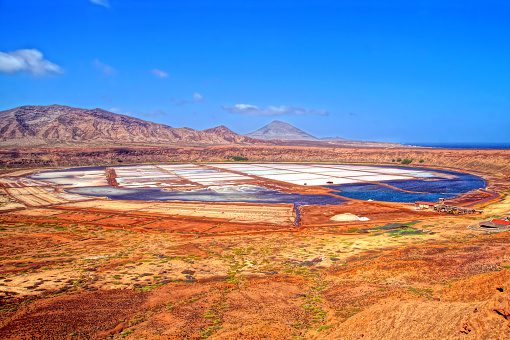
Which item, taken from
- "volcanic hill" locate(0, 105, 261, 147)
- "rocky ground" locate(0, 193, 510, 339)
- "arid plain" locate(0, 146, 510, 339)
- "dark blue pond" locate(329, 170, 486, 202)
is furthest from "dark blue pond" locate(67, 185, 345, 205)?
"volcanic hill" locate(0, 105, 261, 147)

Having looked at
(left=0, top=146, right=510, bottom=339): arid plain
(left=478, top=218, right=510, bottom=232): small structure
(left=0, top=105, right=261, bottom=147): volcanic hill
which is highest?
(left=0, top=105, right=261, bottom=147): volcanic hill

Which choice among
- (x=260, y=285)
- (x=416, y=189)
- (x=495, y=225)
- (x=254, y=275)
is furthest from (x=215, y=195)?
(x=260, y=285)

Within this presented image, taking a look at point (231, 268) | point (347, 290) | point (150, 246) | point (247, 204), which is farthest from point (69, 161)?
point (347, 290)

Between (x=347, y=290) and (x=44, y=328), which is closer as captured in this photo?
(x=44, y=328)

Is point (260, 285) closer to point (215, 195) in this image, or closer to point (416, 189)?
point (215, 195)

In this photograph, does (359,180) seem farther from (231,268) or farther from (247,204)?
(231,268)

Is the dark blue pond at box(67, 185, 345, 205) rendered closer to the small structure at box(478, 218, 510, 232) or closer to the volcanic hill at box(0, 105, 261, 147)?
the small structure at box(478, 218, 510, 232)
